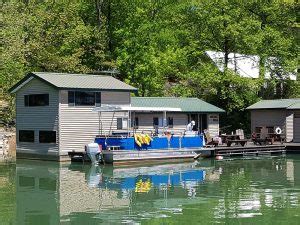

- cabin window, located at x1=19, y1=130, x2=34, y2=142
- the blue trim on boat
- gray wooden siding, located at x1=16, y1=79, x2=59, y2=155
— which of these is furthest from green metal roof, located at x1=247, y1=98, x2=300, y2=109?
cabin window, located at x1=19, y1=130, x2=34, y2=142

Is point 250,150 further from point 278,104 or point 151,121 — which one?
point 151,121

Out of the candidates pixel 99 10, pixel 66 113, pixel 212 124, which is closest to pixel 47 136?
pixel 66 113

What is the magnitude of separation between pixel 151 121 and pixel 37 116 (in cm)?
872

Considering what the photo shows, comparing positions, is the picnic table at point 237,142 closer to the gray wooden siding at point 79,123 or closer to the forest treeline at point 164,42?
the gray wooden siding at point 79,123

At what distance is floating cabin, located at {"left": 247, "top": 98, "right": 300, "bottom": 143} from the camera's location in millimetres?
44000

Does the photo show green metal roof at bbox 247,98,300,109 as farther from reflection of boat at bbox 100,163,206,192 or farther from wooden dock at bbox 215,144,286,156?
reflection of boat at bbox 100,163,206,192

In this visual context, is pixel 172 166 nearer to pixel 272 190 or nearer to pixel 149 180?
pixel 149 180

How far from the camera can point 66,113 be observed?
35625 millimetres

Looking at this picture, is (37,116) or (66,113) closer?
(66,113)

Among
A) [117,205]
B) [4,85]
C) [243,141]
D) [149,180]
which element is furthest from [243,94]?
[117,205]

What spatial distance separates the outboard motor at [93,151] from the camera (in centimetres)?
3325

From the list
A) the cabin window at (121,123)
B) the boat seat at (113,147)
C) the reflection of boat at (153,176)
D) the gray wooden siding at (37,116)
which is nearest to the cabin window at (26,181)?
the reflection of boat at (153,176)

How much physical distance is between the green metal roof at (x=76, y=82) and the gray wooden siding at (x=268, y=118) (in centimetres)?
1324

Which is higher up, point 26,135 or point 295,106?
point 295,106
